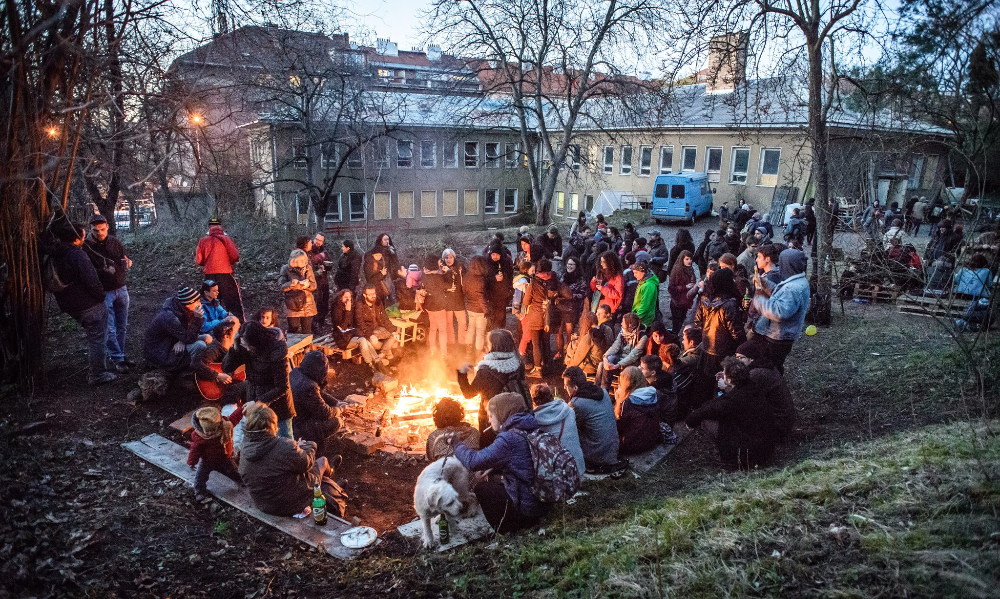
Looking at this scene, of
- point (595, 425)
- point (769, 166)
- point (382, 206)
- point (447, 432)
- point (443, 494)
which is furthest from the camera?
point (382, 206)

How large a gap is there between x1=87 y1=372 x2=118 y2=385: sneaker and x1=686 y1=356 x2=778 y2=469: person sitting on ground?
705 centimetres

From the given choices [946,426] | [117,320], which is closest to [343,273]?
[117,320]

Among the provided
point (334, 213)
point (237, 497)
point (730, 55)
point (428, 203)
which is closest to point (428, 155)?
point (428, 203)

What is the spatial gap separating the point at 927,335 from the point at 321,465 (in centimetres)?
988

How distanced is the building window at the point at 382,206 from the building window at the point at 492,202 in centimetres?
662

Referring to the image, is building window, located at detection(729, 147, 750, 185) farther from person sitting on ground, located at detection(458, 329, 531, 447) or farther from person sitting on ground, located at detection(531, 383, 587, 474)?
person sitting on ground, located at detection(531, 383, 587, 474)

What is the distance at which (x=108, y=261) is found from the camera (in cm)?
730

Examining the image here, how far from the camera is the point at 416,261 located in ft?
51.9

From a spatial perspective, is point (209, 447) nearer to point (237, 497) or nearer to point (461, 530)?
point (237, 497)

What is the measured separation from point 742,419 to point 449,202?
107 feet

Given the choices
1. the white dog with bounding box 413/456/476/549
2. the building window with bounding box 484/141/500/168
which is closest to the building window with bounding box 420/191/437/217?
the building window with bounding box 484/141/500/168

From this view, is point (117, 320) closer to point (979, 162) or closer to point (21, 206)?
point (21, 206)

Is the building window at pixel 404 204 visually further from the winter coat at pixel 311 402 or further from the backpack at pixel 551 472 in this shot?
the backpack at pixel 551 472

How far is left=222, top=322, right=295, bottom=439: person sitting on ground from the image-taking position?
18.6ft
